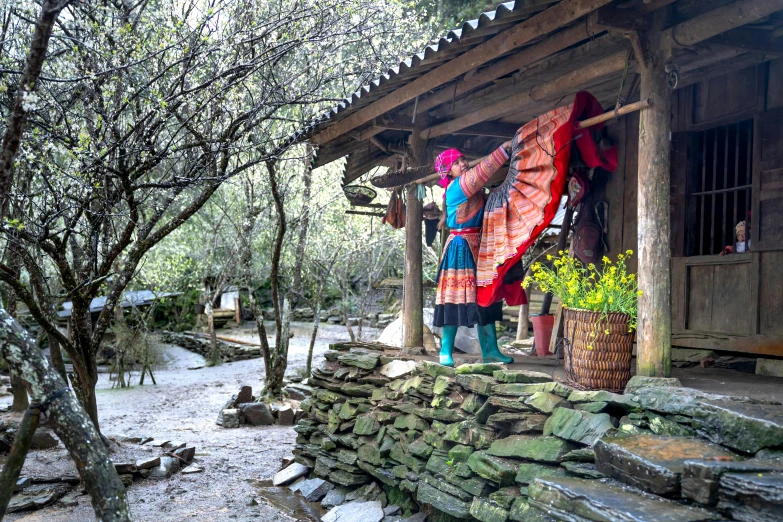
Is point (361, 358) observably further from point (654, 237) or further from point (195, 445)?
point (654, 237)

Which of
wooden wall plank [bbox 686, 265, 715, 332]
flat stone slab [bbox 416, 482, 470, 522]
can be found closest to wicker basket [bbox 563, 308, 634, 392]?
flat stone slab [bbox 416, 482, 470, 522]

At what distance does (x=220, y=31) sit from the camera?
6746 mm

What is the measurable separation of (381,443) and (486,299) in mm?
1809

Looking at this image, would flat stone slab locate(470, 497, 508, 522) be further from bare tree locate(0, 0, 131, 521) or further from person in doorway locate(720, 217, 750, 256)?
A: person in doorway locate(720, 217, 750, 256)

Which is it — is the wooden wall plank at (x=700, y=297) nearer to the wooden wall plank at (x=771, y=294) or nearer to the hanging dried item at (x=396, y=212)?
the wooden wall plank at (x=771, y=294)

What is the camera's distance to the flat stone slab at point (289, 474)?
6992mm

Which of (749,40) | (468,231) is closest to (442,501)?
(468,231)

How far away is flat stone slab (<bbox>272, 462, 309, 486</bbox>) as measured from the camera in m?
6.99

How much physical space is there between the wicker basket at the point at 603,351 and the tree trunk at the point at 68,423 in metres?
2.92

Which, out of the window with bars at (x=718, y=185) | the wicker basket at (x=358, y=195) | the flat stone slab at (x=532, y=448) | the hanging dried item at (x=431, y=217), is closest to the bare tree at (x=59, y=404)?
the flat stone slab at (x=532, y=448)

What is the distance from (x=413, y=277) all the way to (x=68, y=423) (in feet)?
13.8

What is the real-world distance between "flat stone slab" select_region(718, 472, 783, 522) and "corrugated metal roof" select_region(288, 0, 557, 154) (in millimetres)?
3007

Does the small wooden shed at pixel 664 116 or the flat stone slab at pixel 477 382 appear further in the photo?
the flat stone slab at pixel 477 382

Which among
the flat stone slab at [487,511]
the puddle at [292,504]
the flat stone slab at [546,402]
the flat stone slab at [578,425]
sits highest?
the flat stone slab at [546,402]
